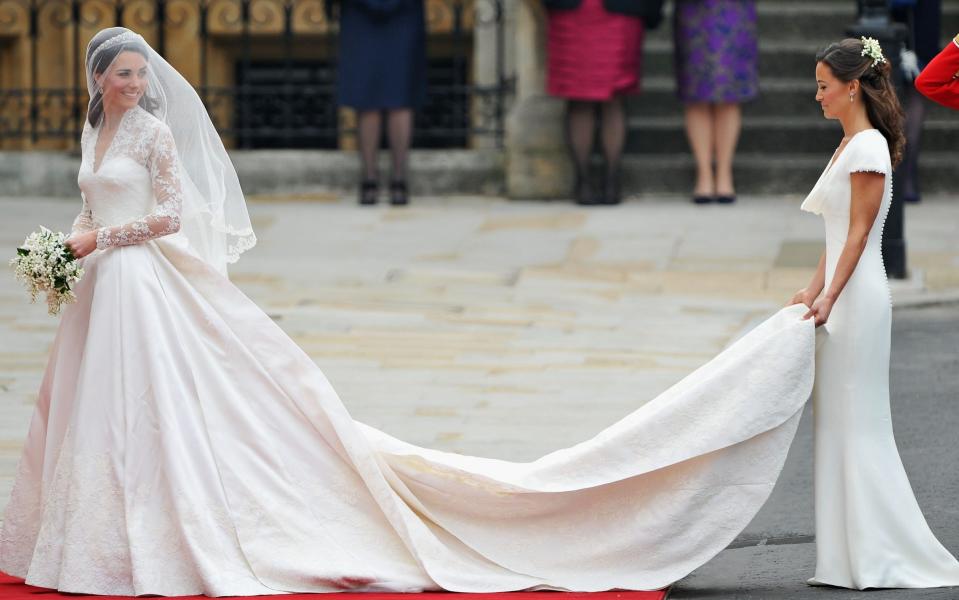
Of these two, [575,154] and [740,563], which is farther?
[575,154]

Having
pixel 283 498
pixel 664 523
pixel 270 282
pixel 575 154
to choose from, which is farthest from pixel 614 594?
pixel 575 154

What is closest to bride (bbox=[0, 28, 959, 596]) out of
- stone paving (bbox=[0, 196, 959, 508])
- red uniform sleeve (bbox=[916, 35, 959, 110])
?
red uniform sleeve (bbox=[916, 35, 959, 110])

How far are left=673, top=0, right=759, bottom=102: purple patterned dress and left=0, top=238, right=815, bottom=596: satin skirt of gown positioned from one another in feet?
28.3

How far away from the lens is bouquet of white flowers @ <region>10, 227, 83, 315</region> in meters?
6.20

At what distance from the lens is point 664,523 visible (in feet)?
19.9

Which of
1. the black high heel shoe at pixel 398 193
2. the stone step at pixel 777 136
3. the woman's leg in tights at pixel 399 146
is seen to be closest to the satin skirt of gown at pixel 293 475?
the woman's leg in tights at pixel 399 146

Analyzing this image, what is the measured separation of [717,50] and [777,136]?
4.50 feet

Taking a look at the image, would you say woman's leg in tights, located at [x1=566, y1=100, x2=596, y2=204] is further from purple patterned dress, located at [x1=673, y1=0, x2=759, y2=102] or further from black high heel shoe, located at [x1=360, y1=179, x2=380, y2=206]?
black high heel shoe, located at [x1=360, y1=179, x2=380, y2=206]

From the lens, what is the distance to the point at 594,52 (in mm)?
14711

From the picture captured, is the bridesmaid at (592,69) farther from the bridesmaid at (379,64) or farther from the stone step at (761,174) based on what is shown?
the bridesmaid at (379,64)

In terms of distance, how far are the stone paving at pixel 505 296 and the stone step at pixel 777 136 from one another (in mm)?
592

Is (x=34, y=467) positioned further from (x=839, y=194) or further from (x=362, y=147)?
(x=362, y=147)

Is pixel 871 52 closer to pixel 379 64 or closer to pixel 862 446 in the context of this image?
pixel 862 446

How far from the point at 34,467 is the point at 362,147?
8857mm
